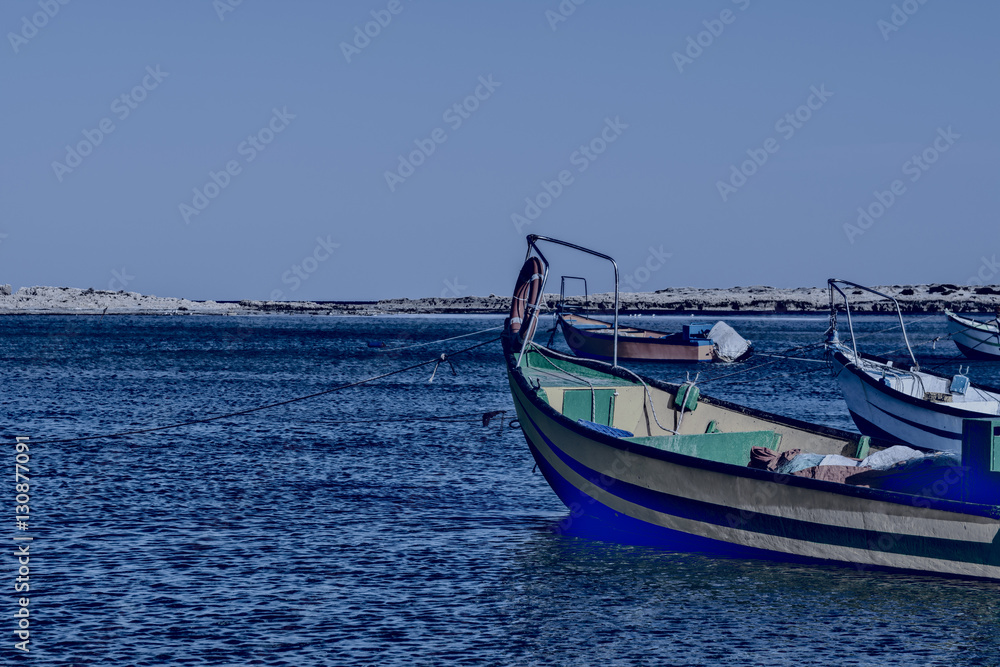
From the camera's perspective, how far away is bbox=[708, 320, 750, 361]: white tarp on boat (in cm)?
6500

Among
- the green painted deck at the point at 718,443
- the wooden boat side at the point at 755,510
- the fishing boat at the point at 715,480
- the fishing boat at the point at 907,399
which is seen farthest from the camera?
the fishing boat at the point at 907,399

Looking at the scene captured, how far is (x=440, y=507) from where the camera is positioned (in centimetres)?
1888

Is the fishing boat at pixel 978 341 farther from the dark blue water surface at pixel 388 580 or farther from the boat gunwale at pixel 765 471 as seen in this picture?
the boat gunwale at pixel 765 471

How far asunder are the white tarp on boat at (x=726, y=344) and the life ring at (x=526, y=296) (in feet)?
153

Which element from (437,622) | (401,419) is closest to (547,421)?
(437,622)

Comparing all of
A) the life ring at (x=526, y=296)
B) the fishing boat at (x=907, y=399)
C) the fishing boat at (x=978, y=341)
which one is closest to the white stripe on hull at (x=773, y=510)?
the life ring at (x=526, y=296)

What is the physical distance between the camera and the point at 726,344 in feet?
214

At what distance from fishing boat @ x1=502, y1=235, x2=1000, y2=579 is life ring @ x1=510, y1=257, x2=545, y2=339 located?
0.02 m

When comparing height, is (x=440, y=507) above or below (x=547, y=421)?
below

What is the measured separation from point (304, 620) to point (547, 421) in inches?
213

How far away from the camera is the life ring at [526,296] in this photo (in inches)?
760

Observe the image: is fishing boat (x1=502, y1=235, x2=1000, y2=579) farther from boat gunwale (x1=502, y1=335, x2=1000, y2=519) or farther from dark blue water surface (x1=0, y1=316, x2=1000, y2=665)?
dark blue water surface (x1=0, y1=316, x2=1000, y2=665)

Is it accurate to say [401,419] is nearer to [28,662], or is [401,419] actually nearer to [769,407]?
[769,407]

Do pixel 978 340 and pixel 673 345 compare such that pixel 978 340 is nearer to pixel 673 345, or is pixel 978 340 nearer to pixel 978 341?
pixel 978 341
